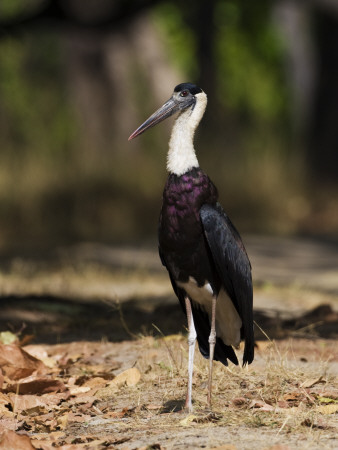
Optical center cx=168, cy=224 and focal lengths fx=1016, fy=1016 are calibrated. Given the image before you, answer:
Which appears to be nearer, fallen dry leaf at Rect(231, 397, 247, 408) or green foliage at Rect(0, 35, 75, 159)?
fallen dry leaf at Rect(231, 397, 247, 408)

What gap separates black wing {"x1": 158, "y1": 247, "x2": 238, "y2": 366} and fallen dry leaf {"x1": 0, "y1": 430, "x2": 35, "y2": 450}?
3.94 feet

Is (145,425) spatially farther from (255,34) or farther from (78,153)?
(255,34)

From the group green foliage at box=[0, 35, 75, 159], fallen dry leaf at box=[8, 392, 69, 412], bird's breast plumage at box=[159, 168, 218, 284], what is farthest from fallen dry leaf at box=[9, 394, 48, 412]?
green foliage at box=[0, 35, 75, 159]

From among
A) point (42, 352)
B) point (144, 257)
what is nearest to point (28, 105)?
point (144, 257)

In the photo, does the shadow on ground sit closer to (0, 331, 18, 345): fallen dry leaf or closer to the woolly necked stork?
(0, 331, 18, 345): fallen dry leaf

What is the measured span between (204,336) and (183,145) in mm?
1020

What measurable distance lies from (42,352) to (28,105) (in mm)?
24979

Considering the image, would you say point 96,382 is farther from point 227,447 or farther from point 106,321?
point 106,321

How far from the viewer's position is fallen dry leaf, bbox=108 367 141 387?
16.9 ft

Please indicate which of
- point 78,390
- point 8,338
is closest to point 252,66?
point 8,338

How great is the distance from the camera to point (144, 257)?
10828 mm

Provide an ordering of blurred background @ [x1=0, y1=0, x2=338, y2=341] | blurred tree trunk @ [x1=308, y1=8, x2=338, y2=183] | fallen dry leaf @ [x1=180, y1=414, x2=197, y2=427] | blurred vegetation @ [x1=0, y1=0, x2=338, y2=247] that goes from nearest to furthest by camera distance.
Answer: fallen dry leaf @ [x1=180, y1=414, x2=197, y2=427] → blurred background @ [x1=0, y1=0, x2=338, y2=341] → blurred vegetation @ [x1=0, y1=0, x2=338, y2=247] → blurred tree trunk @ [x1=308, y1=8, x2=338, y2=183]

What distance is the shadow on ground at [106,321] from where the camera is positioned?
6457 millimetres

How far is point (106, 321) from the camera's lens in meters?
6.89
